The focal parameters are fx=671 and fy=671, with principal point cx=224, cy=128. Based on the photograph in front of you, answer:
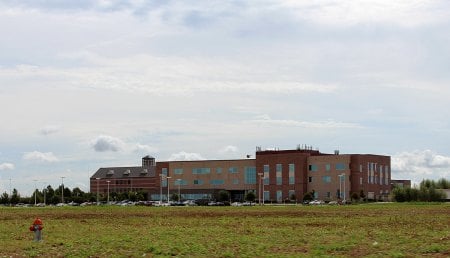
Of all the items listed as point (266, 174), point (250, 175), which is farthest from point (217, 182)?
point (266, 174)

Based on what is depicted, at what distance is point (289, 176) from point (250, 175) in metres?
13.0

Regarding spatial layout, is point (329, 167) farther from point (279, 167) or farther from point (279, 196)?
point (279, 196)

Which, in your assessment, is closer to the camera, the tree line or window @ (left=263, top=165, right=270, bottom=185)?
the tree line

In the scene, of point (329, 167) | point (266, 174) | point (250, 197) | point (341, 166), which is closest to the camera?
point (250, 197)

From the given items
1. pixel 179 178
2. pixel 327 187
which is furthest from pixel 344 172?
pixel 179 178

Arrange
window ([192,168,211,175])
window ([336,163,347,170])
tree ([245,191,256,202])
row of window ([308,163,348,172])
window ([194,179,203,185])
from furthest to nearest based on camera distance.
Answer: window ([194,179,203,185]), window ([192,168,211,175]), row of window ([308,163,348,172]), window ([336,163,347,170]), tree ([245,191,256,202])

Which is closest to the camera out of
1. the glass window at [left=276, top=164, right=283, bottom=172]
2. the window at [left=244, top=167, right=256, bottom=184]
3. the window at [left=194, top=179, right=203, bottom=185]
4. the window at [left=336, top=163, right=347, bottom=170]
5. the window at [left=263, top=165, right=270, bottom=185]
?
the window at [left=336, top=163, right=347, bottom=170]

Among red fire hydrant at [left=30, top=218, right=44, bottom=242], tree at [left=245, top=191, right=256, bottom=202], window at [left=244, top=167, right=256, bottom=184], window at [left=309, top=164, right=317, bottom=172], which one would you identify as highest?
window at [left=309, top=164, right=317, bottom=172]

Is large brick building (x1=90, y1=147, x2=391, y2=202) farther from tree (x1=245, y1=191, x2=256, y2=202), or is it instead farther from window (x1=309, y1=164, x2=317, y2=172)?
tree (x1=245, y1=191, x2=256, y2=202)

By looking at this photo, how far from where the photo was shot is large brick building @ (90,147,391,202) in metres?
173

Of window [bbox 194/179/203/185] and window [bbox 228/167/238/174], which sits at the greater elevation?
window [bbox 228/167/238/174]

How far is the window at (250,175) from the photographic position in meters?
186

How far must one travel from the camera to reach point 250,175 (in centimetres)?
18662

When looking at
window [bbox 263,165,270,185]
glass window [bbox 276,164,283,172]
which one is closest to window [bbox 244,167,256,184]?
window [bbox 263,165,270,185]
